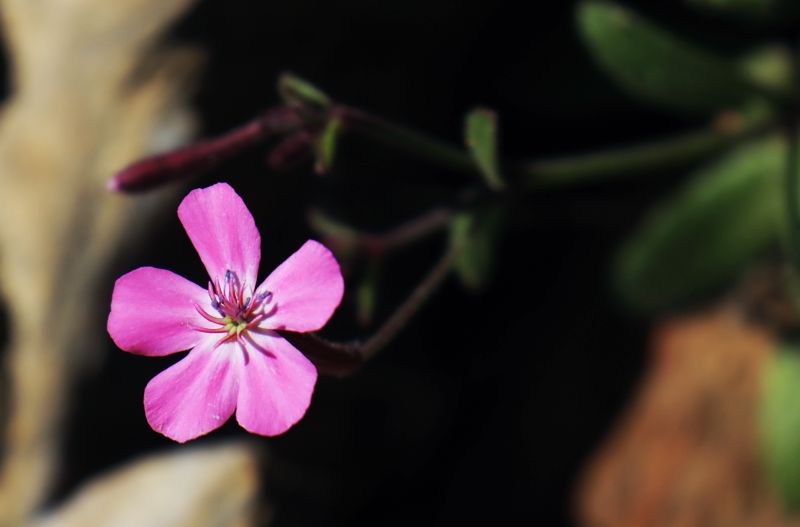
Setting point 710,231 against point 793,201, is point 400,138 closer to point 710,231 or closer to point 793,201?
point 793,201

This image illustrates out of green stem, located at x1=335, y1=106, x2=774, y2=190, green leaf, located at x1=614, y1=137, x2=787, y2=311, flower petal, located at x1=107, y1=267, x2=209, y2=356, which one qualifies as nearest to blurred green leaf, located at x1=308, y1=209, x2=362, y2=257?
green stem, located at x1=335, y1=106, x2=774, y2=190

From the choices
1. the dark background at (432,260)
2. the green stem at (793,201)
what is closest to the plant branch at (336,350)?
the dark background at (432,260)

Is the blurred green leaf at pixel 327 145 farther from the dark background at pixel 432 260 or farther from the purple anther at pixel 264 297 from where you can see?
the dark background at pixel 432 260

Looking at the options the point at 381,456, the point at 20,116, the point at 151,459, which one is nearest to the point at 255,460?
the point at 151,459

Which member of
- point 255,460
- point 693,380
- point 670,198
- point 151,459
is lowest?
point 151,459

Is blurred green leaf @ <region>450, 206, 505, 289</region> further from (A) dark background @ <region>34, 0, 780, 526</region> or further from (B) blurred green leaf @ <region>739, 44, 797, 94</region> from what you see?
(B) blurred green leaf @ <region>739, 44, 797, 94</region>

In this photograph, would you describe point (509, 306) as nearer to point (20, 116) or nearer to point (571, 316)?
point (571, 316)

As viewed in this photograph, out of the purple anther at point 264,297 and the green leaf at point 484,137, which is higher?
the green leaf at point 484,137
